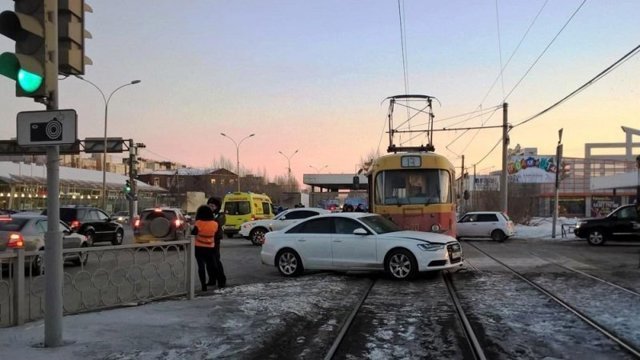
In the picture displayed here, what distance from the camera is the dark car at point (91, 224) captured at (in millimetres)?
24298

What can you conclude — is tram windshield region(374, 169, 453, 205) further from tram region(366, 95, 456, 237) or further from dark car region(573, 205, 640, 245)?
dark car region(573, 205, 640, 245)

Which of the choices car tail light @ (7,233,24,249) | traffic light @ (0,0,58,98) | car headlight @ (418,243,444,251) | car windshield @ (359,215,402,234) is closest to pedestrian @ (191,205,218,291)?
car windshield @ (359,215,402,234)

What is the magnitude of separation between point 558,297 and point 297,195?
74.0 meters

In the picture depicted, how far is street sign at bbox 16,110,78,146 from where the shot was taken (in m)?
6.76

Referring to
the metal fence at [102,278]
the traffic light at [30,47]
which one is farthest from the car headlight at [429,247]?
the traffic light at [30,47]

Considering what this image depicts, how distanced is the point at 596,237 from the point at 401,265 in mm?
16446

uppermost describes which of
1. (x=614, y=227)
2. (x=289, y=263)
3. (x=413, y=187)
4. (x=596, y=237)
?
(x=413, y=187)

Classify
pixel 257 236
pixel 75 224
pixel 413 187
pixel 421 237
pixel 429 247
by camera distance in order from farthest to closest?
pixel 257 236, pixel 75 224, pixel 413 187, pixel 421 237, pixel 429 247

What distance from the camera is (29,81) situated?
6594 millimetres

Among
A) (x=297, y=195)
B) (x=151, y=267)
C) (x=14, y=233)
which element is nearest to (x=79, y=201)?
(x=297, y=195)

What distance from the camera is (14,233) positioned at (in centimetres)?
1459

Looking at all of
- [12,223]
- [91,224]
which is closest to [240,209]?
[91,224]

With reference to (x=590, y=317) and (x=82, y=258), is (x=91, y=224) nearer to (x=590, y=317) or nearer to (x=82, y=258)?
(x=82, y=258)

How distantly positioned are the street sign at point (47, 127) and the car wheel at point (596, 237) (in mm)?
24442
